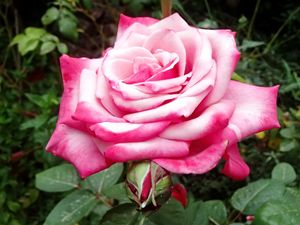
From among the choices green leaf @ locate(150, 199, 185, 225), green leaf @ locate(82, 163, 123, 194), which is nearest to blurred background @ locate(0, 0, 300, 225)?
green leaf @ locate(82, 163, 123, 194)

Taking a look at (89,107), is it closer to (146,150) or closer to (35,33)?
(146,150)

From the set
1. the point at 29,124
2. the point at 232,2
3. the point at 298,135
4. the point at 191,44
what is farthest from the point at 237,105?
the point at 232,2

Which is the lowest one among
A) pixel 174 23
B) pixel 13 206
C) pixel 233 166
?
pixel 13 206

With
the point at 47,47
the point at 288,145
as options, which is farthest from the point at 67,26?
the point at 288,145

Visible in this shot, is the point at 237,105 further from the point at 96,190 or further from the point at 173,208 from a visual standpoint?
the point at 96,190

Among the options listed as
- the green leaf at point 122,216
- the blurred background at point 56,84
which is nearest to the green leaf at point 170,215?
the green leaf at point 122,216

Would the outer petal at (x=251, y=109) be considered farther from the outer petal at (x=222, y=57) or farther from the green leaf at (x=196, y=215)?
the green leaf at (x=196, y=215)
